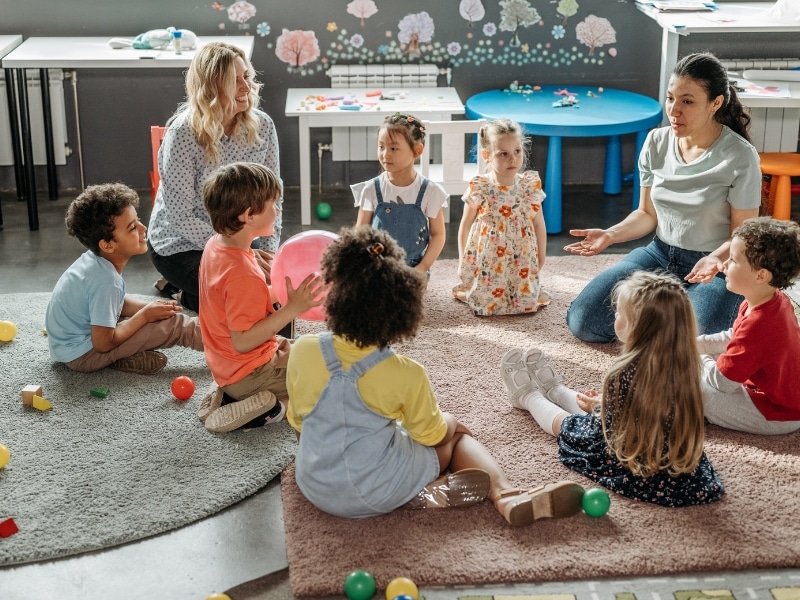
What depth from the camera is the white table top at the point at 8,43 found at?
14.8 feet

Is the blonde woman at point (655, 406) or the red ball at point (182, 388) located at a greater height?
the blonde woman at point (655, 406)

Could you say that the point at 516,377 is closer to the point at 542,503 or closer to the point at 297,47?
the point at 542,503

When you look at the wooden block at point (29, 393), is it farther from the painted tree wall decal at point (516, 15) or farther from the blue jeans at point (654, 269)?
the painted tree wall decal at point (516, 15)

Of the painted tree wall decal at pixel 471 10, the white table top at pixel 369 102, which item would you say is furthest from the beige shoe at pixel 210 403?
the painted tree wall decal at pixel 471 10

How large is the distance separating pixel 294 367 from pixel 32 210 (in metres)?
2.78

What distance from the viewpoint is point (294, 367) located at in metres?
2.33

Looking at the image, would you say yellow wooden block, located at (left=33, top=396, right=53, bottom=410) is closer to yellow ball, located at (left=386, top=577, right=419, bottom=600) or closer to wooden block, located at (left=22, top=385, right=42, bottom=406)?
wooden block, located at (left=22, top=385, right=42, bottom=406)

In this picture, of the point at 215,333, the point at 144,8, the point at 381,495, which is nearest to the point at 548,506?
the point at 381,495

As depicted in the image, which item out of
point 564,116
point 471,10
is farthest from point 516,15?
point 564,116

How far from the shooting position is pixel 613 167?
5184mm

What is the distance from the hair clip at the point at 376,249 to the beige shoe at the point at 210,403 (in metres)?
0.92

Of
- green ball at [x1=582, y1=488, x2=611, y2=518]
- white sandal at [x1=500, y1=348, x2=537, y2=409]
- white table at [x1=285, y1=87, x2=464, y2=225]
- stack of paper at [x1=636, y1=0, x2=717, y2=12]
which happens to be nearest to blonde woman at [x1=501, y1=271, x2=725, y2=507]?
green ball at [x1=582, y1=488, x2=611, y2=518]

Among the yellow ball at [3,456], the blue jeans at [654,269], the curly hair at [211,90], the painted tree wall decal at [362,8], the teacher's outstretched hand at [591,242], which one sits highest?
the painted tree wall decal at [362,8]

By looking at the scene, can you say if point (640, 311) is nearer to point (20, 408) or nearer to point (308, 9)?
point (20, 408)
